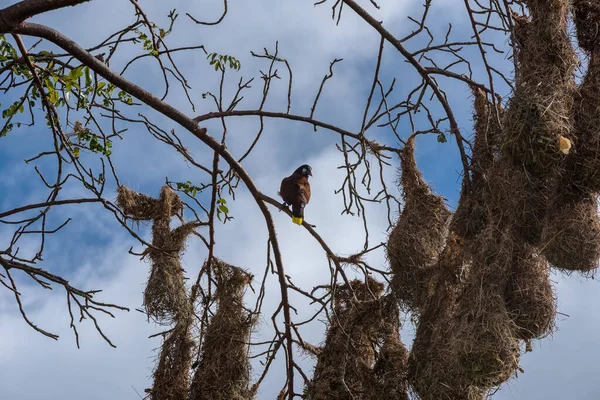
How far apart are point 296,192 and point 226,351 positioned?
1203 millimetres

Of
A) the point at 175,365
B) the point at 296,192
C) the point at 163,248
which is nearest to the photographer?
the point at 175,365

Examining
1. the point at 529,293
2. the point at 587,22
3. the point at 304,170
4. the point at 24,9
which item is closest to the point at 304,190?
the point at 304,170

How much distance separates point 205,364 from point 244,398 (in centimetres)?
29

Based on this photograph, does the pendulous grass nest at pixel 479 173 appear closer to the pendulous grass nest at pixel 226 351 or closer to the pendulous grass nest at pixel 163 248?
the pendulous grass nest at pixel 226 351

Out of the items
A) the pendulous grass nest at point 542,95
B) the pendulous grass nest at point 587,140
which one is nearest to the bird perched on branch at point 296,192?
the pendulous grass nest at point 542,95

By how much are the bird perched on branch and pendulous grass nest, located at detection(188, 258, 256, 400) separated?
2.01ft

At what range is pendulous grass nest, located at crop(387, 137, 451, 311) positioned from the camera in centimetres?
428

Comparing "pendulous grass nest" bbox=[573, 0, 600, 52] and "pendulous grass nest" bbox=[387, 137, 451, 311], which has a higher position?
"pendulous grass nest" bbox=[573, 0, 600, 52]

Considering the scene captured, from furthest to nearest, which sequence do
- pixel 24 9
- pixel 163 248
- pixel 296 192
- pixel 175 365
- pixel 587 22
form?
pixel 296 192
pixel 163 248
pixel 175 365
pixel 587 22
pixel 24 9

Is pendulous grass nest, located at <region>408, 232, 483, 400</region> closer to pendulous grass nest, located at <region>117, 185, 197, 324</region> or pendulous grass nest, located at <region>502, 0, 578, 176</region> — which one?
pendulous grass nest, located at <region>502, 0, 578, 176</region>

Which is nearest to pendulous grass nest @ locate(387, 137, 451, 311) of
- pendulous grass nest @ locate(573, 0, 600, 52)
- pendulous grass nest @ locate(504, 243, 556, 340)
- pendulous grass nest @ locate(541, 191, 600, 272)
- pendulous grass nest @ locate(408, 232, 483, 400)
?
pendulous grass nest @ locate(408, 232, 483, 400)

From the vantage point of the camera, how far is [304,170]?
587cm

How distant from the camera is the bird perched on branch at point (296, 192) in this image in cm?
524

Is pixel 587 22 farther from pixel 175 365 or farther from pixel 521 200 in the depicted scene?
pixel 175 365
